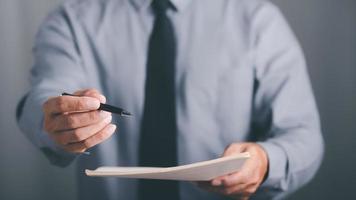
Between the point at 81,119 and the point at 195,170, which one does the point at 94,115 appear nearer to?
the point at 81,119

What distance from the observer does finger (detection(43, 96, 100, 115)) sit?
80 cm

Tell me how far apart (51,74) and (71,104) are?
0.20 metres

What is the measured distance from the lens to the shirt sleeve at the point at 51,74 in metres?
0.99

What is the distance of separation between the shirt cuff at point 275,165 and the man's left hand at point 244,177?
0.01 m

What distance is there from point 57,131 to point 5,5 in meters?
0.34

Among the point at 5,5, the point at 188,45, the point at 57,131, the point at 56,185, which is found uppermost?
the point at 5,5

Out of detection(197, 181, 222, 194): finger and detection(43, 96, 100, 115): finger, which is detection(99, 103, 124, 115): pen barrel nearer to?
detection(43, 96, 100, 115): finger

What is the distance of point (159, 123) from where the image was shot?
3.28 feet

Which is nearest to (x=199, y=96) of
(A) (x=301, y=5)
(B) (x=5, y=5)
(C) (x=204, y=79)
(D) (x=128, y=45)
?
(C) (x=204, y=79)

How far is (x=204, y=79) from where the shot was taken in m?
1.00

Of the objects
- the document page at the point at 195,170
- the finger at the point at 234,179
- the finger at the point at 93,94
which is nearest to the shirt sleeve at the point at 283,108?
the finger at the point at 234,179

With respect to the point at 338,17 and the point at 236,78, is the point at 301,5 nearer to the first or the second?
the point at 338,17

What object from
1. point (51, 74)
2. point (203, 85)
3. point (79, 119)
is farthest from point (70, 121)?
point (203, 85)

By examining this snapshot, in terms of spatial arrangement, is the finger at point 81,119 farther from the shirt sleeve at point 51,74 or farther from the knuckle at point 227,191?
the knuckle at point 227,191
